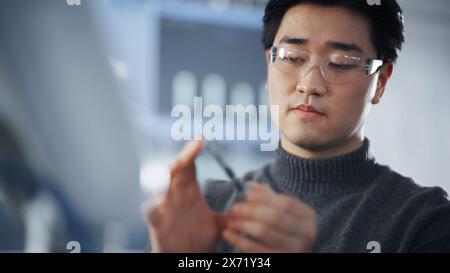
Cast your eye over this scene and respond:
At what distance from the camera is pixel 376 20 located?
1430 millimetres

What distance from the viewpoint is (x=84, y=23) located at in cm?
145

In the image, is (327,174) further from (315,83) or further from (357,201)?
(315,83)

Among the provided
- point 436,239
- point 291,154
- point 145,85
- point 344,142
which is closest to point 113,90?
point 145,85

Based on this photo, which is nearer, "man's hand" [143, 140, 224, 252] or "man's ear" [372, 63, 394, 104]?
"man's hand" [143, 140, 224, 252]

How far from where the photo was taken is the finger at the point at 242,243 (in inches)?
54.6

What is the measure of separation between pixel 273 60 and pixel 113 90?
0.40 metres

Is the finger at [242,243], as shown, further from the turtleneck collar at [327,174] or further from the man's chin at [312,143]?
the man's chin at [312,143]

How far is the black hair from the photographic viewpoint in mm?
1420

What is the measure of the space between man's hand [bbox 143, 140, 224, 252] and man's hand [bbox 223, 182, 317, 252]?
0.05 m
